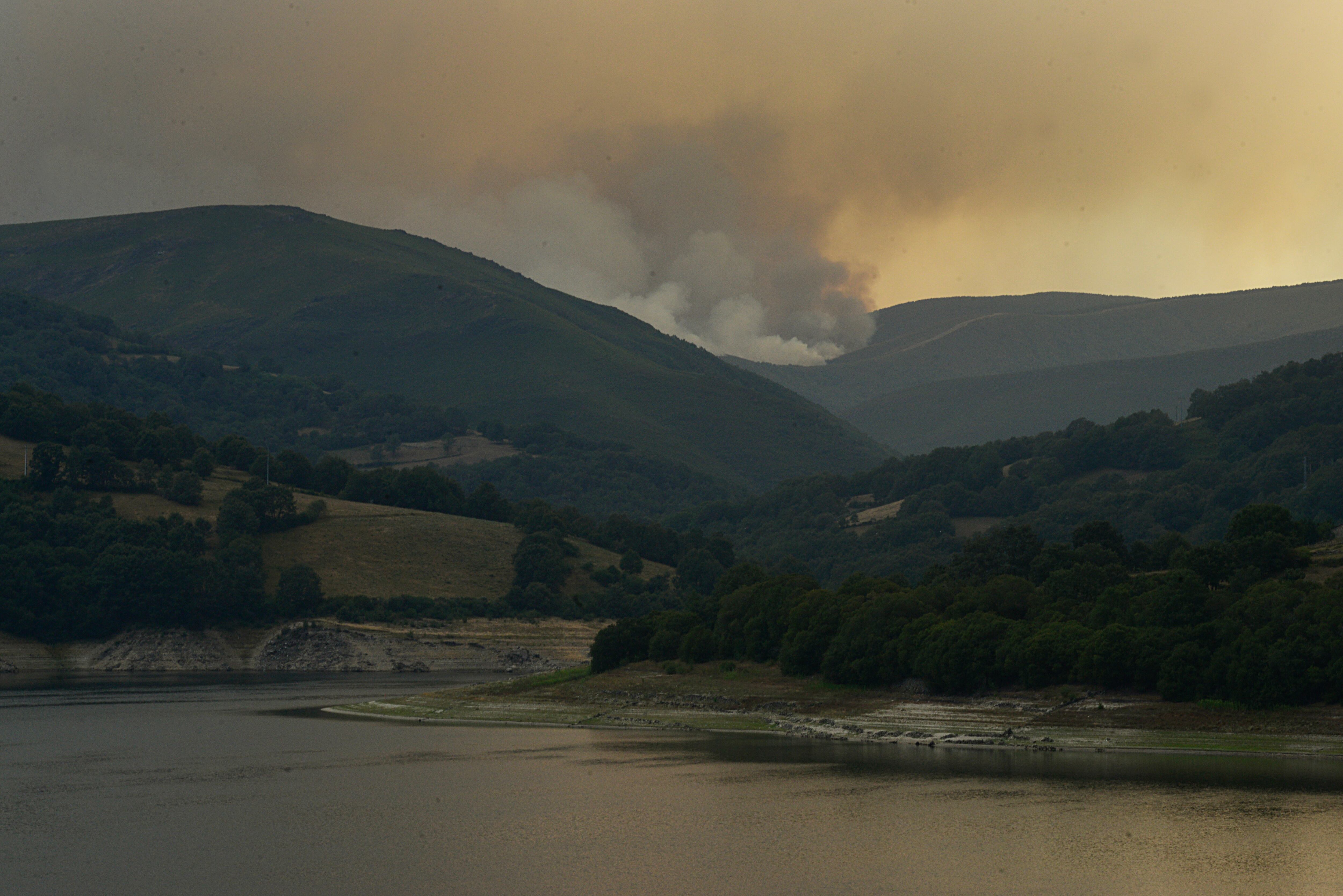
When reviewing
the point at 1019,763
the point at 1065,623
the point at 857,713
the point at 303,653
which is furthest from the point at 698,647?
the point at 303,653

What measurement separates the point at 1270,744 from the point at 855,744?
24027 millimetres

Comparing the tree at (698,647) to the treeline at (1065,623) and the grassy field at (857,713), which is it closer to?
the treeline at (1065,623)

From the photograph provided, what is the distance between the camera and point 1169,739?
79.1 meters

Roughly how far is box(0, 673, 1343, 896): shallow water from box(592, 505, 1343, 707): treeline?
36.4 feet

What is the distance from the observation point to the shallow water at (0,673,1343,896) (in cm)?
4878

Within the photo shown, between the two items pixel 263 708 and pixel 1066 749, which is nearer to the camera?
pixel 1066 749

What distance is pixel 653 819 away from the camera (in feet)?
199

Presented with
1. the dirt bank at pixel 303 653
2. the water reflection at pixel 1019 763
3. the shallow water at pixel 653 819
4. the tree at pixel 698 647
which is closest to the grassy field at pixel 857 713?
the tree at pixel 698 647

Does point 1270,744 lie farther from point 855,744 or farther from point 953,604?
point 953,604

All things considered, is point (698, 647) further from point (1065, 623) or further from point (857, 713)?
point (1065, 623)

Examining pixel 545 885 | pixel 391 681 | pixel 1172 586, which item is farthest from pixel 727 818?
pixel 391 681

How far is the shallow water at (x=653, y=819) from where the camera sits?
1921 inches

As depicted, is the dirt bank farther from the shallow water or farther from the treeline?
the shallow water

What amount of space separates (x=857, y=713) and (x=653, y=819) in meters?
40.0
